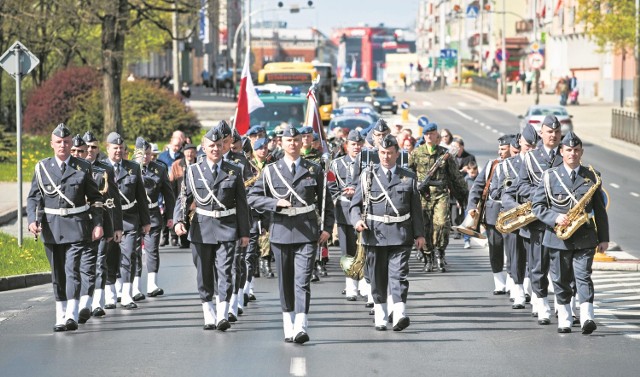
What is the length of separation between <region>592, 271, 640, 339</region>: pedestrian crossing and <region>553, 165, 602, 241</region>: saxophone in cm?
110

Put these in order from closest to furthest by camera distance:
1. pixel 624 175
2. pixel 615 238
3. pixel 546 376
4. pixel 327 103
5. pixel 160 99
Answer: pixel 546 376, pixel 615 238, pixel 624 175, pixel 160 99, pixel 327 103

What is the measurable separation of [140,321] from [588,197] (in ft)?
14.8

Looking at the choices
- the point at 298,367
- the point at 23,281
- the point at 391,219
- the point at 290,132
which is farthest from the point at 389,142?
the point at 23,281

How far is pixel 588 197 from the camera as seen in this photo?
13.2 metres

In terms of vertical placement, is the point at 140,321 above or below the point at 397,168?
below

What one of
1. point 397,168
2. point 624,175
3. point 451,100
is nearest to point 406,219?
point 397,168

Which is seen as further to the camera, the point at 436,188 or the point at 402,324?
the point at 436,188

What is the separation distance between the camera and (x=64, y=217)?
13.6 meters

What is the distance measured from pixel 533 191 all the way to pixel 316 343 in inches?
121

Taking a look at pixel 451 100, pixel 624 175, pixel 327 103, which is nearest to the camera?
pixel 624 175

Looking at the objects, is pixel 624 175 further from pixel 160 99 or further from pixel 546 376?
pixel 546 376

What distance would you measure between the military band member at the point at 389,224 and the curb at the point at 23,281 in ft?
19.3

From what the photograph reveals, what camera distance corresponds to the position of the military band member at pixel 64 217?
1352 centimetres

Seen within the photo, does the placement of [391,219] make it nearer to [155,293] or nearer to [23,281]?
[155,293]
